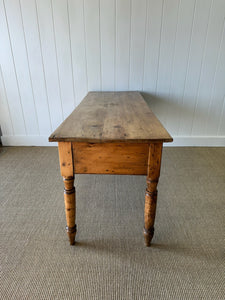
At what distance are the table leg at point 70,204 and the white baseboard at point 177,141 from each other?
1.51m

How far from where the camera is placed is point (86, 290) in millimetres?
981

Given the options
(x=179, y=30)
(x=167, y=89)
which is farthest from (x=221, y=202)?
(x=179, y=30)

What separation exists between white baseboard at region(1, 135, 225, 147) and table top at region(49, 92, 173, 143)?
0.98 m

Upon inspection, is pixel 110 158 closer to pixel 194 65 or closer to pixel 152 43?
pixel 152 43

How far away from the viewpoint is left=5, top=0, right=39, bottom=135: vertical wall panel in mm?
2018

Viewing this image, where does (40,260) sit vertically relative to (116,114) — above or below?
below

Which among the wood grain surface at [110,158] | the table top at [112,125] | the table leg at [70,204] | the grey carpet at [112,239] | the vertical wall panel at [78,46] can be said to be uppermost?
the vertical wall panel at [78,46]

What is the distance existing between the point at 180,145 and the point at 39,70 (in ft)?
5.90

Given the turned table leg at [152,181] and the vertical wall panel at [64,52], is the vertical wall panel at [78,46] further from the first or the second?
the turned table leg at [152,181]

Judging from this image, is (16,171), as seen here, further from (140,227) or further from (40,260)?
(140,227)

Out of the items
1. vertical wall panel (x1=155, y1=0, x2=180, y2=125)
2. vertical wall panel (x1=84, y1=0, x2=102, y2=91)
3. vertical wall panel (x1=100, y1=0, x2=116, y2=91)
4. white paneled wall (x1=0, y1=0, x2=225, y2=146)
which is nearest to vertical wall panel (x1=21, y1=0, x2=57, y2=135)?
white paneled wall (x1=0, y1=0, x2=225, y2=146)

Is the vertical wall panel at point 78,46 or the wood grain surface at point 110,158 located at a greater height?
the vertical wall panel at point 78,46

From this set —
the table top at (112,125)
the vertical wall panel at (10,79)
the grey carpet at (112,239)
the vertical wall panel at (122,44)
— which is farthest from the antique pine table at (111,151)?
the vertical wall panel at (10,79)

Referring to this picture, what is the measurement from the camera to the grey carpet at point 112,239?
1.00 m
